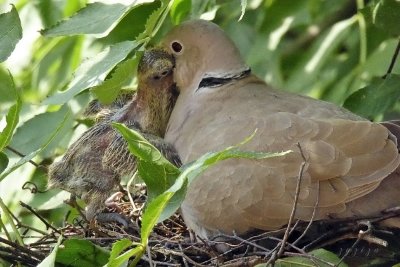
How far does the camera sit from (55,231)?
292 centimetres

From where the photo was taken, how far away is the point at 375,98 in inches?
121

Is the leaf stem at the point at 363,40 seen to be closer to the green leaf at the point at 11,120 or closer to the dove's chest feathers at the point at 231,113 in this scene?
the dove's chest feathers at the point at 231,113

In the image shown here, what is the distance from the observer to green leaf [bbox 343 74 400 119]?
3.07m

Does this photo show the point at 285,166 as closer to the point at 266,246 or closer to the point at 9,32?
the point at 266,246

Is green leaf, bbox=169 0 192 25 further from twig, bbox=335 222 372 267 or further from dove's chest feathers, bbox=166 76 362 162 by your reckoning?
twig, bbox=335 222 372 267

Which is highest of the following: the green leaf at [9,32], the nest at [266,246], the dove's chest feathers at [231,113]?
the green leaf at [9,32]

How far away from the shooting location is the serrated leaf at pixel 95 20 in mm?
2717

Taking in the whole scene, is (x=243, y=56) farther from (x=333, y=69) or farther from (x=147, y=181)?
(x=147, y=181)

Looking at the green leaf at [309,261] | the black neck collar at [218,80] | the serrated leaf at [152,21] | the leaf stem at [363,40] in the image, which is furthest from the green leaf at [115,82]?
the leaf stem at [363,40]

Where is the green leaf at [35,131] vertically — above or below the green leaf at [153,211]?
below

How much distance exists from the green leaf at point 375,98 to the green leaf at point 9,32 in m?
0.90

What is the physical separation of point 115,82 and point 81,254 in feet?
1.43

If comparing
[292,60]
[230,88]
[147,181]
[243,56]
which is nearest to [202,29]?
[230,88]

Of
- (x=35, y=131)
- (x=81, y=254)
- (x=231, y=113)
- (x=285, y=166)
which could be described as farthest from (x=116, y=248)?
(x=35, y=131)
